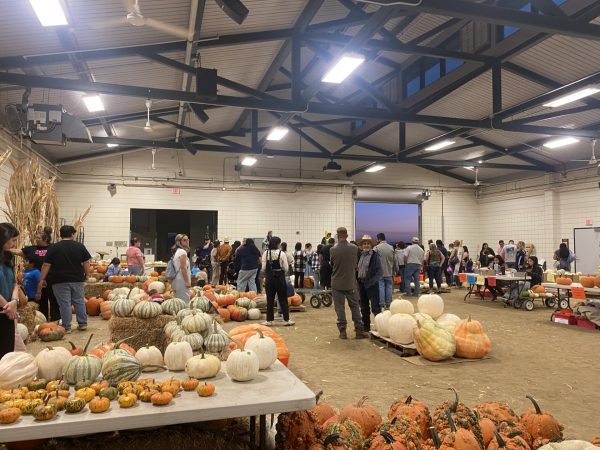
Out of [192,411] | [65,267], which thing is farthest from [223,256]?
[192,411]

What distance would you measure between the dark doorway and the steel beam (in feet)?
41.3

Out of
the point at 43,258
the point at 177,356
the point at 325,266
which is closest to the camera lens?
the point at 177,356

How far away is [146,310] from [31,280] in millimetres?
3246

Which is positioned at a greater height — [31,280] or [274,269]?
[274,269]

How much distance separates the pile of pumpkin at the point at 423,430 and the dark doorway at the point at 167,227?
14167mm

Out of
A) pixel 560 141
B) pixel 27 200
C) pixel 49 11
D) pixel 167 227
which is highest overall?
pixel 560 141

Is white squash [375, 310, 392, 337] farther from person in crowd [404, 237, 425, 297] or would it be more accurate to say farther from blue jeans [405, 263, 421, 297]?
blue jeans [405, 263, 421, 297]

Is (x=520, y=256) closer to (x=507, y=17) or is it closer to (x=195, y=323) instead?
(x=507, y=17)

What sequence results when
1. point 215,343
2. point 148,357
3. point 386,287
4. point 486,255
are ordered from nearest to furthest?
point 148,357
point 215,343
point 386,287
point 486,255

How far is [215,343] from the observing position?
3316mm

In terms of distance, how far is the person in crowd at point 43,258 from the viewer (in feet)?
22.5

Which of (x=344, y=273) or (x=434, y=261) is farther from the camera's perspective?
(x=434, y=261)

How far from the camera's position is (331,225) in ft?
57.4

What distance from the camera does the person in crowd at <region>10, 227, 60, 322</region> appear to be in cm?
686
